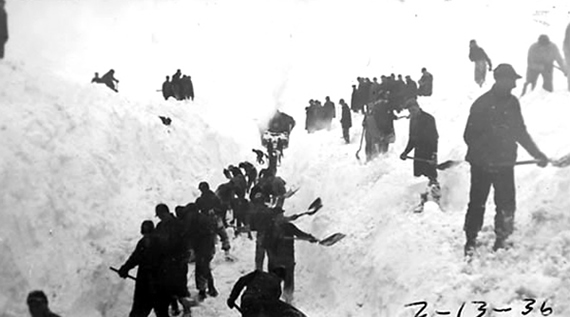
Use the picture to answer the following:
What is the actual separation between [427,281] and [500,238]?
107 centimetres

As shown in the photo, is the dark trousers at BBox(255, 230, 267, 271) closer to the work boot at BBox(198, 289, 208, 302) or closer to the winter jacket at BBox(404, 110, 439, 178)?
the work boot at BBox(198, 289, 208, 302)

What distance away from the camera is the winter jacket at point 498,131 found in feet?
21.8

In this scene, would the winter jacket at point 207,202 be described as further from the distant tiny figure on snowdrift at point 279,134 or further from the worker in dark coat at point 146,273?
the distant tiny figure on snowdrift at point 279,134

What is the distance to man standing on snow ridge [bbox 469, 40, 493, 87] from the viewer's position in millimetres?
17375

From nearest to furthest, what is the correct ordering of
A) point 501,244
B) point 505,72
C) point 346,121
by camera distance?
point 505,72 < point 501,244 < point 346,121

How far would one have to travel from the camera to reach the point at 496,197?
22.7 ft

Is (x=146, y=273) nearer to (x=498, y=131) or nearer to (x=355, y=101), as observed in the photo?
(x=498, y=131)

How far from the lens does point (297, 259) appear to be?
1213cm

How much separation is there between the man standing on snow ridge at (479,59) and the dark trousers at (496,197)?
11.1m

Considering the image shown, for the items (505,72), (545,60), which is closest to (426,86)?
(545,60)

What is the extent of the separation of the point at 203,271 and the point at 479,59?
37.8ft

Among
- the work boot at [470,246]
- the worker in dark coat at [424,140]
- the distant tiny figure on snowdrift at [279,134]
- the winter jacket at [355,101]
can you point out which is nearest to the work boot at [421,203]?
the worker in dark coat at [424,140]

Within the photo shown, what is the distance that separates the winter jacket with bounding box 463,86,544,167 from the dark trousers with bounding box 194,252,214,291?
4.66m

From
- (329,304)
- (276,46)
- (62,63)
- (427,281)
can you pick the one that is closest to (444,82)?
(329,304)
